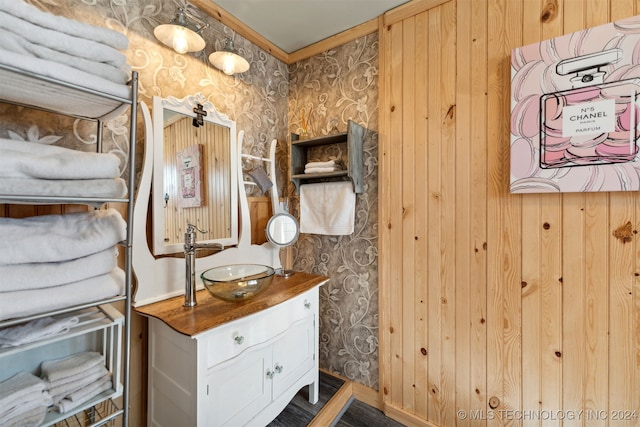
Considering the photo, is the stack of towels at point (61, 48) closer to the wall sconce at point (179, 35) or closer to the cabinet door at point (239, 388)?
the wall sconce at point (179, 35)

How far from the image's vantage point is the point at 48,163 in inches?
28.3

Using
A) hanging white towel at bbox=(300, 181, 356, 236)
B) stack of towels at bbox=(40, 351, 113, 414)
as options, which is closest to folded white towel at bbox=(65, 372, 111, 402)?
stack of towels at bbox=(40, 351, 113, 414)

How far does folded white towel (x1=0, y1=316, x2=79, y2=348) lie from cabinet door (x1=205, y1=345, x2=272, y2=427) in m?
0.49

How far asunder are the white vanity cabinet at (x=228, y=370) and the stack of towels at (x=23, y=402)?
0.35 meters

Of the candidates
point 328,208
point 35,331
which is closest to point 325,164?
point 328,208

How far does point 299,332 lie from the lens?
1455 mm

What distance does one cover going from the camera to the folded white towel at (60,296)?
667mm

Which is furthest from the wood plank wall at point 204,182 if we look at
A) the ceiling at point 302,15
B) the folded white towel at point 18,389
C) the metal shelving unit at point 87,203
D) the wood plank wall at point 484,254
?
the wood plank wall at point 484,254

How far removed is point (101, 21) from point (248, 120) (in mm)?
789

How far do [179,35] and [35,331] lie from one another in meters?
1.25

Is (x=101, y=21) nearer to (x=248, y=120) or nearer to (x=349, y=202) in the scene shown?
(x=248, y=120)

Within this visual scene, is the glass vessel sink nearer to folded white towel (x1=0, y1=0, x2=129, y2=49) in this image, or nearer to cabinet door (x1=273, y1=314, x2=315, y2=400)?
cabinet door (x1=273, y1=314, x2=315, y2=400)

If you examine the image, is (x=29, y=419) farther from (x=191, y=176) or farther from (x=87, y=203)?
(x=191, y=176)

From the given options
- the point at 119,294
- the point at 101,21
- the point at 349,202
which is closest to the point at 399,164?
the point at 349,202
